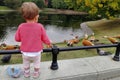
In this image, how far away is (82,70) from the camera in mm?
4562

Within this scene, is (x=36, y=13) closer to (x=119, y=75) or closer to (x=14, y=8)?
(x=119, y=75)

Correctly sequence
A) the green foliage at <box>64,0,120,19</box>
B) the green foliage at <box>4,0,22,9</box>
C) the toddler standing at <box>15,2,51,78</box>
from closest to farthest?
the toddler standing at <box>15,2,51,78</box> → the green foliage at <box>64,0,120,19</box> → the green foliage at <box>4,0,22,9</box>

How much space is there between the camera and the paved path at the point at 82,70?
4215 mm

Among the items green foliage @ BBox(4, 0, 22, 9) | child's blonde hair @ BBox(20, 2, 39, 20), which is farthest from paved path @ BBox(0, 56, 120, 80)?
green foliage @ BBox(4, 0, 22, 9)

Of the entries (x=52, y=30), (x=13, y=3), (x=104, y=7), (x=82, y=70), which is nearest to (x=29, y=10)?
(x=82, y=70)

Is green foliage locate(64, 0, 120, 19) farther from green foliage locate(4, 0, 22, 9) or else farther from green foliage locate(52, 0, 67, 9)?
green foliage locate(52, 0, 67, 9)

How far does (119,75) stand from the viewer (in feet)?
15.7

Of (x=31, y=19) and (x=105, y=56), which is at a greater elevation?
(x=31, y=19)

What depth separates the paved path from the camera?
4215 mm

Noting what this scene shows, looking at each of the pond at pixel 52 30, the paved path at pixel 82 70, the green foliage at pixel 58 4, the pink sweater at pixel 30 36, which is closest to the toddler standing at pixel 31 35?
the pink sweater at pixel 30 36

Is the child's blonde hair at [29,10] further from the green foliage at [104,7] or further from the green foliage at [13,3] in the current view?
the green foliage at [13,3]

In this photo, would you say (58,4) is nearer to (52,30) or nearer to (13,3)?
(13,3)

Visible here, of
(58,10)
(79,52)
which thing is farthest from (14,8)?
(79,52)

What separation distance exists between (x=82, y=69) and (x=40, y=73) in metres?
0.94
